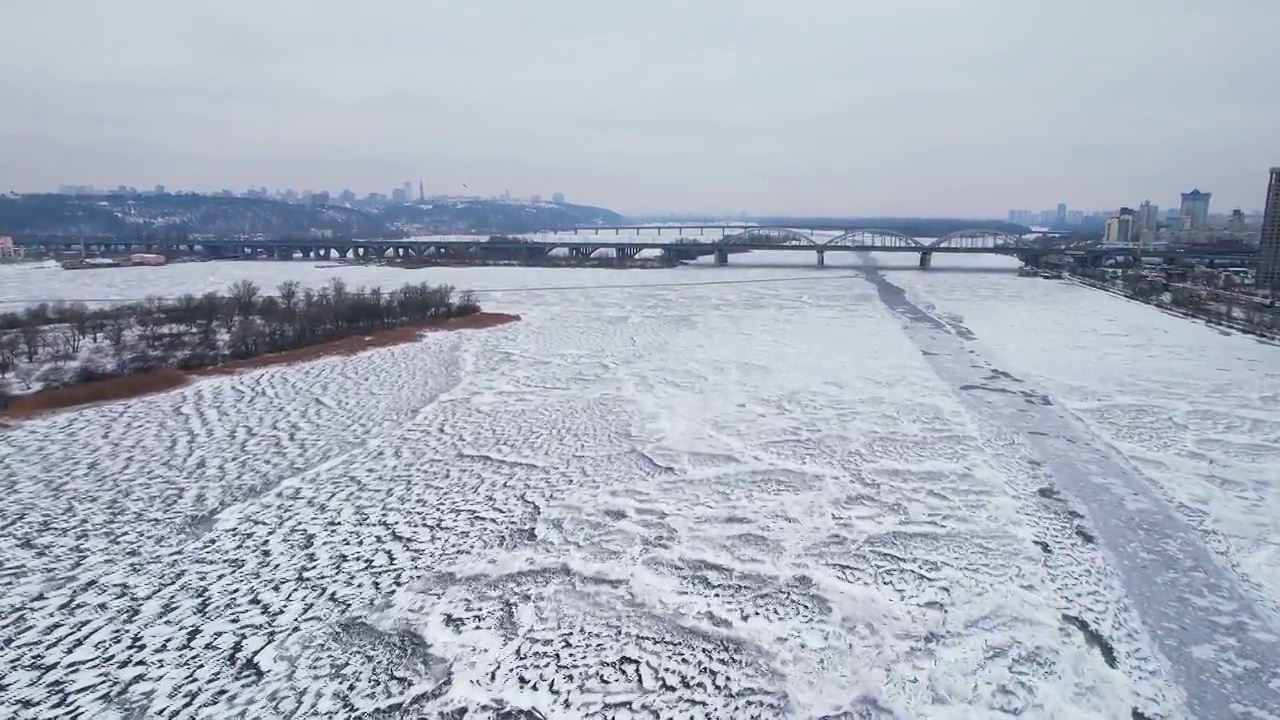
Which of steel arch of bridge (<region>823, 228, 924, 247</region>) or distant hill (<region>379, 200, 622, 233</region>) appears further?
distant hill (<region>379, 200, 622, 233</region>)

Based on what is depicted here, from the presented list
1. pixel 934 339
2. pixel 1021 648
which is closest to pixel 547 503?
pixel 1021 648

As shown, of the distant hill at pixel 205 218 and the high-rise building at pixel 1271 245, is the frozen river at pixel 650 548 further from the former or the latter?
the distant hill at pixel 205 218

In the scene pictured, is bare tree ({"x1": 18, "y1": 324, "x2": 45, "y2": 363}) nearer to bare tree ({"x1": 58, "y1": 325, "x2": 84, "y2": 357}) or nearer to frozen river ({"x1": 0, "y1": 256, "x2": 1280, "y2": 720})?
bare tree ({"x1": 58, "y1": 325, "x2": 84, "y2": 357})

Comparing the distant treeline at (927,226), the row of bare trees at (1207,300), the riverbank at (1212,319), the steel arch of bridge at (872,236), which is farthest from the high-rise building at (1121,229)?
the riverbank at (1212,319)

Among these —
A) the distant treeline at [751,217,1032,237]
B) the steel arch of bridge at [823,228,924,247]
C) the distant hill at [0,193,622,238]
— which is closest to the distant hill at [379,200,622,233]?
the distant hill at [0,193,622,238]

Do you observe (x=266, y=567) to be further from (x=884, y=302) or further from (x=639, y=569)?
(x=884, y=302)

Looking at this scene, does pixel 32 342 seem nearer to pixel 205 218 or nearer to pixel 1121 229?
pixel 205 218
